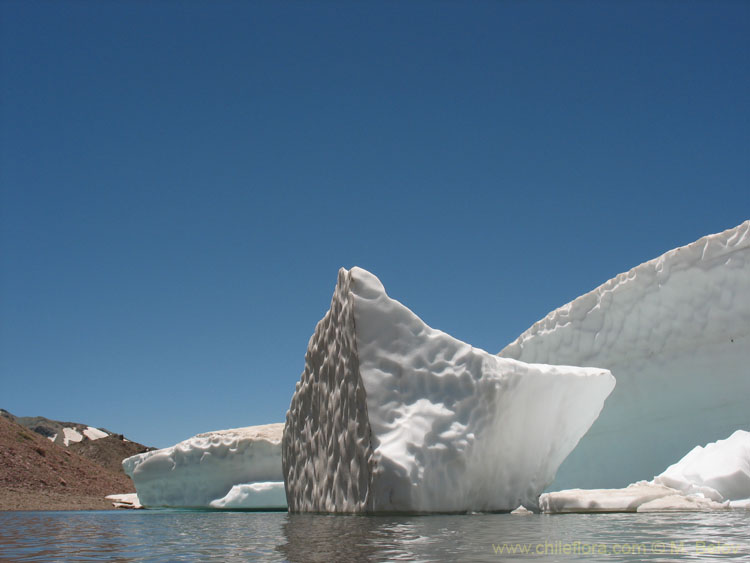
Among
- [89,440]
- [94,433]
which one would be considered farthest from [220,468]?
[94,433]

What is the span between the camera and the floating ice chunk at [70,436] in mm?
51312

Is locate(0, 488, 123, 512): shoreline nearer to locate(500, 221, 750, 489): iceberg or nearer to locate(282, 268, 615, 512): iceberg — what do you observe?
locate(282, 268, 615, 512): iceberg

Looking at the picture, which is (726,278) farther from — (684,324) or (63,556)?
(63,556)

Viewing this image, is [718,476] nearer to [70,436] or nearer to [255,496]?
[255,496]

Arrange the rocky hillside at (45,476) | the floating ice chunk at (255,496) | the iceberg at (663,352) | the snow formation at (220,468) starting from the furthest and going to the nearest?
the rocky hillside at (45,476) → the snow formation at (220,468) → the floating ice chunk at (255,496) → the iceberg at (663,352)

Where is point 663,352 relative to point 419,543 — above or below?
above

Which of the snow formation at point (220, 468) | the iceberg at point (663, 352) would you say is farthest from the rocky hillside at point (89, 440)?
the iceberg at point (663, 352)

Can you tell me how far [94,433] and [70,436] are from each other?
168 cm

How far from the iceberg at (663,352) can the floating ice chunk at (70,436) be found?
46.8 m

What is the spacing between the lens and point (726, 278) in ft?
36.8

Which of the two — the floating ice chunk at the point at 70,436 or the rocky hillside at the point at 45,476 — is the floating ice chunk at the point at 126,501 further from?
the floating ice chunk at the point at 70,436

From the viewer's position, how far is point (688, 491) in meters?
8.41

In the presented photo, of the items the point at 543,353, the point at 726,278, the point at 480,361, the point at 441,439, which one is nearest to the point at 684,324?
the point at 726,278

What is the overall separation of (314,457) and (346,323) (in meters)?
2.27
